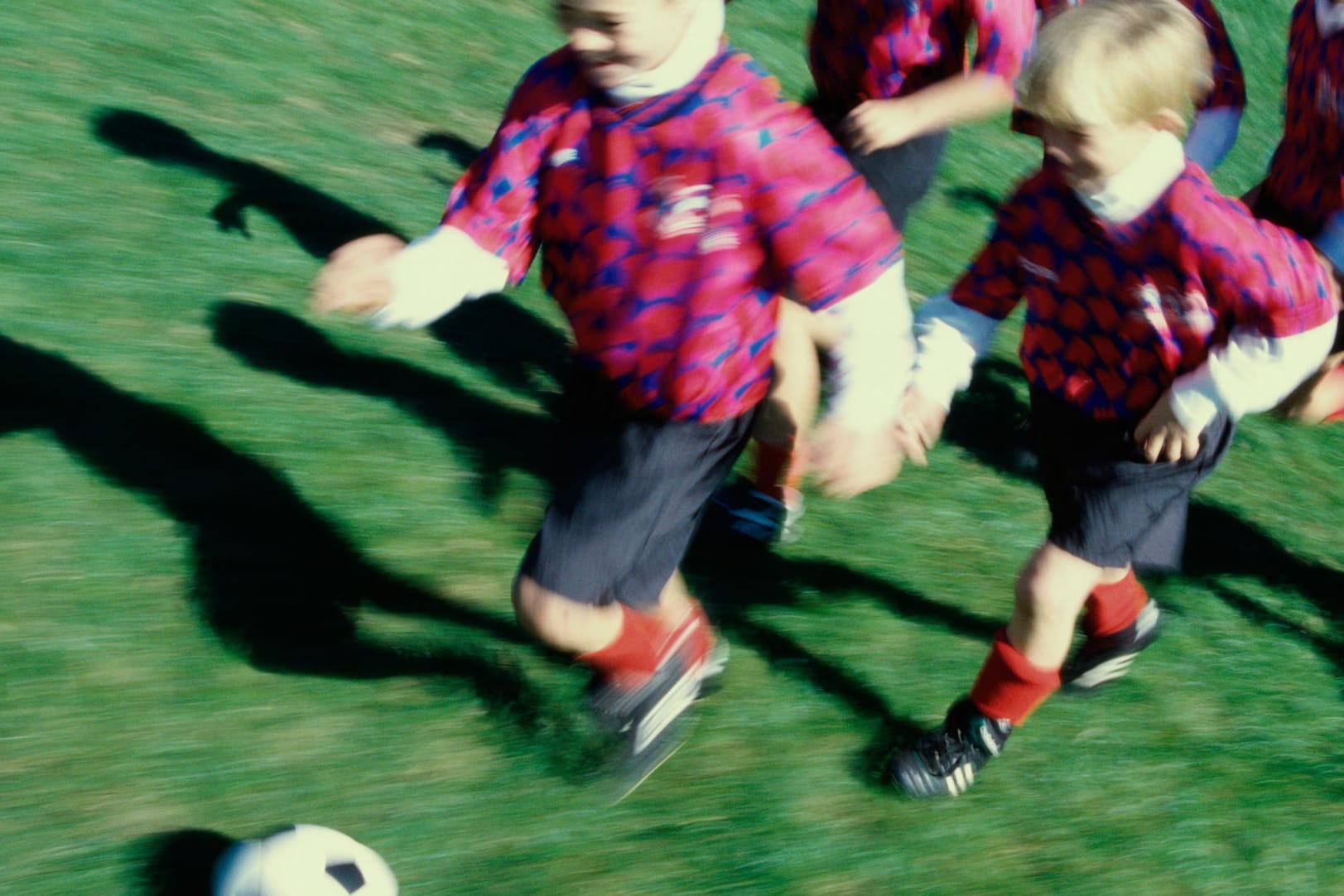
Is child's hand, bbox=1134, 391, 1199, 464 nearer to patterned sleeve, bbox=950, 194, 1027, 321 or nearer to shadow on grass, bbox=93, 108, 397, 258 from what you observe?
patterned sleeve, bbox=950, 194, 1027, 321

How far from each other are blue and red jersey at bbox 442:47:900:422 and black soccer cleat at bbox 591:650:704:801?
0.58 m

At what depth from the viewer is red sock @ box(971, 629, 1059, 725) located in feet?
8.80

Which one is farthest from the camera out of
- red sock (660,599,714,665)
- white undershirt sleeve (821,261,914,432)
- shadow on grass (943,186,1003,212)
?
shadow on grass (943,186,1003,212)

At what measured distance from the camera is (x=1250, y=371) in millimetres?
2188

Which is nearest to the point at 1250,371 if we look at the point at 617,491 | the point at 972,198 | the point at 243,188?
the point at 617,491

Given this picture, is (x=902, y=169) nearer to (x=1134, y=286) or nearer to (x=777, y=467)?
(x=777, y=467)

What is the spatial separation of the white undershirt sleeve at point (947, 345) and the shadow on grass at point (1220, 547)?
1508 mm

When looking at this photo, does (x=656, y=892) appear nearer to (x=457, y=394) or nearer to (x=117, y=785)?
(x=117, y=785)

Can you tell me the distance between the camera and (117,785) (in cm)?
242

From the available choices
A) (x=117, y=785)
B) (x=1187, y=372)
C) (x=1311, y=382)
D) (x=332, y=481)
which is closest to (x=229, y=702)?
(x=117, y=785)

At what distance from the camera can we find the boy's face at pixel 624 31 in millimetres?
1904

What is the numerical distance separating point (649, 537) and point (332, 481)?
1.19 m

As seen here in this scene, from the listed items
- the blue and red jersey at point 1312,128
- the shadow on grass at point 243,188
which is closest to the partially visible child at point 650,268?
the blue and red jersey at point 1312,128

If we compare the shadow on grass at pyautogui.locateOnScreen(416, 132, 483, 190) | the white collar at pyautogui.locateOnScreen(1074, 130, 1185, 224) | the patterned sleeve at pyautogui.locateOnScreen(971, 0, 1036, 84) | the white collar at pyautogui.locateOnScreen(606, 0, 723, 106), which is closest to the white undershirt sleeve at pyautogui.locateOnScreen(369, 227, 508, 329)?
the white collar at pyautogui.locateOnScreen(606, 0, 723, 106)
